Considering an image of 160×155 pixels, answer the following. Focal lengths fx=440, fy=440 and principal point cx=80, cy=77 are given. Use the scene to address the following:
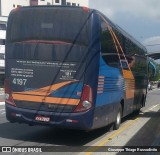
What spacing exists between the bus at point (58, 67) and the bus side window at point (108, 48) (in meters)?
0.03

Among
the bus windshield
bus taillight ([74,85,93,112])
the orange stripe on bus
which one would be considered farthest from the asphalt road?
the bus windshield

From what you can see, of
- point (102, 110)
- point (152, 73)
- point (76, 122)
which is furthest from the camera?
point (152, 73)

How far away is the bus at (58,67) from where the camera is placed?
35.8 feet

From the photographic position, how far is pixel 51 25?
37.0 feet

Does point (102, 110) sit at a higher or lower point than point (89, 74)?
lower

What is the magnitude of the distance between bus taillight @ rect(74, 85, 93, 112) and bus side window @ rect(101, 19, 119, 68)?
3.84ft

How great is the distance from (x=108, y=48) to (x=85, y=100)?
1.98 m

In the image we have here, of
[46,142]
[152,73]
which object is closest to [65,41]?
[46,142]

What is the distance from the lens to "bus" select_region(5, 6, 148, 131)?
35.8ft

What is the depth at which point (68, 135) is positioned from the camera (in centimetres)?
1279

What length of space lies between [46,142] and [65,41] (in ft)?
8.66

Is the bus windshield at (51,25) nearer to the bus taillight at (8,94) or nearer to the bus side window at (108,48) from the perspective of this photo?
the bus side window at (108,48)

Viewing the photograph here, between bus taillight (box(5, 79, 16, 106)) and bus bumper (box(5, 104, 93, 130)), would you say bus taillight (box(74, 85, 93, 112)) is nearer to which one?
bus bumper (box(5, 104, 93, 130))

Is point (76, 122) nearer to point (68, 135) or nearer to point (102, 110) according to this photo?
point (102, 110)
